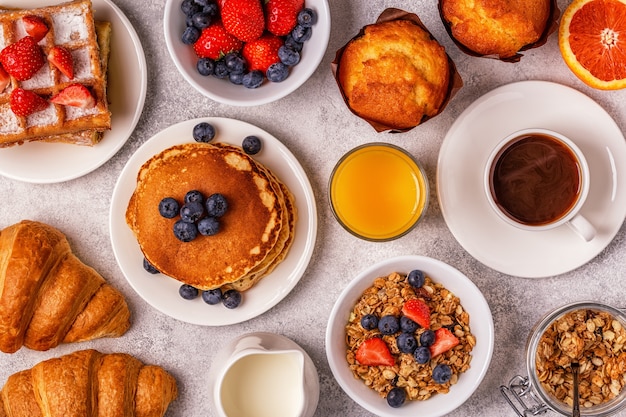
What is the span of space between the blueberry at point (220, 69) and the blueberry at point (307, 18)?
0.28 metres

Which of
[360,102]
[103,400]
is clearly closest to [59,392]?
[103,400]

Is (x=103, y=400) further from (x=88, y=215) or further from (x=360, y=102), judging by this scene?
(x=360, y=102)

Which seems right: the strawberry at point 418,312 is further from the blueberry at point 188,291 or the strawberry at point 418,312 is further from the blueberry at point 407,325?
the blueberry at point 188,291

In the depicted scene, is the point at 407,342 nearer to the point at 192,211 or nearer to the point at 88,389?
the point at 192,211

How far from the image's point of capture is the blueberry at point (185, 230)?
2000 millimetres

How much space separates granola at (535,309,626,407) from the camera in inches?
84.3

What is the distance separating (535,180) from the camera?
210 centimetres

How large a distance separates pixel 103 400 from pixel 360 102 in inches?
50.8

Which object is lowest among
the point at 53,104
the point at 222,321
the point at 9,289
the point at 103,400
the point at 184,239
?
the point at 103,400

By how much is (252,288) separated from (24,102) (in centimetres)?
93

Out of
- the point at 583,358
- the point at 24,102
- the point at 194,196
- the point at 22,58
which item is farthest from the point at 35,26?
the point at 583,358

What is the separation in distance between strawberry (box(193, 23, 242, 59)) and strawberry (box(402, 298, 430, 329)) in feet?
3.22

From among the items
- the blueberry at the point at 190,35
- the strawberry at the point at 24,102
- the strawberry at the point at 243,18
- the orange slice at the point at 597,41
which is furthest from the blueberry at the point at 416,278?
the strawberry at the point at 24,102

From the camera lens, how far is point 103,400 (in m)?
2.24
